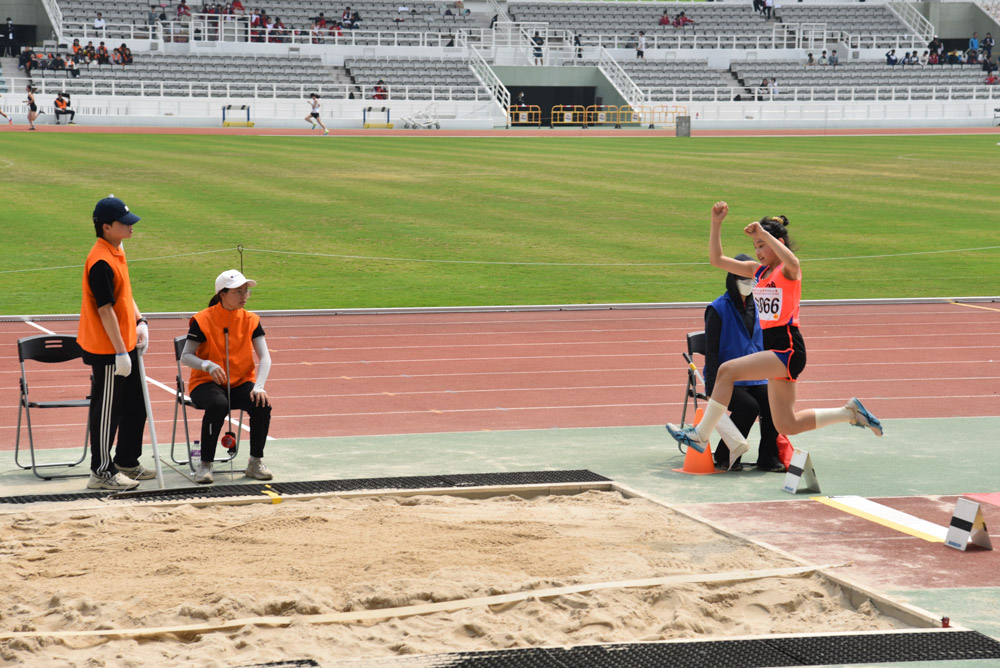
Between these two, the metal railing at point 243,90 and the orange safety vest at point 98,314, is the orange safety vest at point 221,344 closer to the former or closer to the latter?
the orange safety vest at point 98,314

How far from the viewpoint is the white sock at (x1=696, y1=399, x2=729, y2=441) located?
8641mm

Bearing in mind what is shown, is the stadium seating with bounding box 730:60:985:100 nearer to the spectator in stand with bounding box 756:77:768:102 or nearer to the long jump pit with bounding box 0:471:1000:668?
the spectator in stand with bounding box 756:77:768:102

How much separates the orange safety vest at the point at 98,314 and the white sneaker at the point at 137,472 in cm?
86

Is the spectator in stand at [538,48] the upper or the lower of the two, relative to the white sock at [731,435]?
upper

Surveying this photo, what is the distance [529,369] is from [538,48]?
56088mm

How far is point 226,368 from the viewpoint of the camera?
8.78m

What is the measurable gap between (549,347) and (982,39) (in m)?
71.3

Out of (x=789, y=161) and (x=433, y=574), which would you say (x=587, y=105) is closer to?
(x=789, y=161)

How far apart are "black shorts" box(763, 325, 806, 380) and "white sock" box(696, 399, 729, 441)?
0.58 m

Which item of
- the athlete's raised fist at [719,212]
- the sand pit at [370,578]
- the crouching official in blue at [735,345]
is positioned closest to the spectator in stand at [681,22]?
the crouching official in blue at [735,345]

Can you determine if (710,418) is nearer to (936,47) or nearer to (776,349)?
(776,349)

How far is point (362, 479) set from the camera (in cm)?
863

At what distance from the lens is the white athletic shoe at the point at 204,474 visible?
8648 mm

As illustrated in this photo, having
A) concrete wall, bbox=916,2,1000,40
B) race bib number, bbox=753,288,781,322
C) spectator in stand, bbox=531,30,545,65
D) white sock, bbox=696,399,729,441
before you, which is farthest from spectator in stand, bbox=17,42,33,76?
concrete wall, bbox=916,2,1000,40
